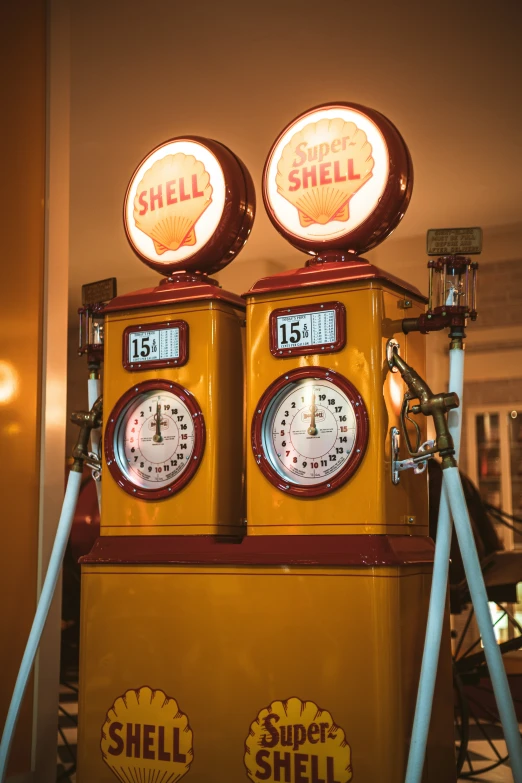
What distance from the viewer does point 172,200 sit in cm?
294

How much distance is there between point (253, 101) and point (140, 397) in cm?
304

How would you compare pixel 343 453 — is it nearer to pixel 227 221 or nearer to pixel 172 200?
pixel 227 221

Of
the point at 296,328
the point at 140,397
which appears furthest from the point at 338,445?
the point at 140,397

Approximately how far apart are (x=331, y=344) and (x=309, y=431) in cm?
26

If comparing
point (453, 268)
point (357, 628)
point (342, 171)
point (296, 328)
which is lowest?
point (357, 628)

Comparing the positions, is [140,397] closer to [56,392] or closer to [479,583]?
[56,392]

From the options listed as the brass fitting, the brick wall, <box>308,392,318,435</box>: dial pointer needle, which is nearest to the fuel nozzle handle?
<box>308,392,318,435</box>: dial pointer needle

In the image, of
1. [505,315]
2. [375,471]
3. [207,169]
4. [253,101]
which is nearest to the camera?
[375,471]

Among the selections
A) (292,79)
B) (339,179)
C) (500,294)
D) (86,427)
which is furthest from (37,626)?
(500,294)

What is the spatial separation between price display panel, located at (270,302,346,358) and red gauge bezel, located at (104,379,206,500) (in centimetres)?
33

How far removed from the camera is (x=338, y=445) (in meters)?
2.54

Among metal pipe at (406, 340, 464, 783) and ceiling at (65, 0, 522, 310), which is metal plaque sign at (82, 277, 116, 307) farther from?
ceiling at (65, 0, 522, 310)

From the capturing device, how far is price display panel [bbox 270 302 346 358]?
8.45 feet

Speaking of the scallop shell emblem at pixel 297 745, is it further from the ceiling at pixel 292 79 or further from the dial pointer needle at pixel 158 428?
the ceiling at pixel 292 79
